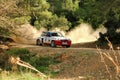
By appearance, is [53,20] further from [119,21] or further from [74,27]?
[119,21]

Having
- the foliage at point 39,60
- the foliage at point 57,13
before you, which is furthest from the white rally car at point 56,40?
the foliage at point 39,60

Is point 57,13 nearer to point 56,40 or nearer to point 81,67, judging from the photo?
point 56,40

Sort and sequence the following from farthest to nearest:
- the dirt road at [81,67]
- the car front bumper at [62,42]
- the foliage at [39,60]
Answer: the car front bumper at [62,42] < the foliage at [39,60] < the dirt road at [81,67]

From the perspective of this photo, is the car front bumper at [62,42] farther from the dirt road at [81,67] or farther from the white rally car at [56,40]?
the dirt road at [81,67]

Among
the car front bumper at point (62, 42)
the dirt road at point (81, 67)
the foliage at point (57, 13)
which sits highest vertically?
the foliage at point (57, 13)

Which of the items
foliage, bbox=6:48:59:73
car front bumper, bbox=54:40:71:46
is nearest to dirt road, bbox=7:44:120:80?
foliage, bbox=6:48:59:73

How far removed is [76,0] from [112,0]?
97.5ft

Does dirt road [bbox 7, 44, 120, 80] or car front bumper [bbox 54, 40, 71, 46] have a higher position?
dirt road [bbox 7, 44, 120, 80]

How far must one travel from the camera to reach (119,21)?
127 feet

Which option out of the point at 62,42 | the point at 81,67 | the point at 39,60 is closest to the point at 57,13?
the point at 62,42

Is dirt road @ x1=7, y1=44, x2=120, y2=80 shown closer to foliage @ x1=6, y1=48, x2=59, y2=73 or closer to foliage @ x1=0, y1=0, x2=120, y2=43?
foliage @ x1=6, y1=48, x2=59, y2=73

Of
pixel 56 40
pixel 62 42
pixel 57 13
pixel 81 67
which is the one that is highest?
pixel 57 13

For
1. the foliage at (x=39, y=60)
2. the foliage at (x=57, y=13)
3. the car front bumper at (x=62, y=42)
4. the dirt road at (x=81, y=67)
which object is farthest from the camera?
the car front bumper at (x=62, y=42)

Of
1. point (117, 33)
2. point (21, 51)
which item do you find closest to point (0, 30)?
point (21, 51)
